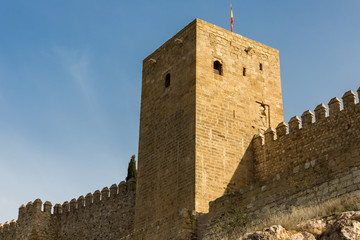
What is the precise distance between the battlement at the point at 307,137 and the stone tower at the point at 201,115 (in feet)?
1.70

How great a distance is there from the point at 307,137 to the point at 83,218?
992cm

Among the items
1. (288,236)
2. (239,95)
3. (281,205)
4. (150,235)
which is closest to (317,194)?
(281,205)

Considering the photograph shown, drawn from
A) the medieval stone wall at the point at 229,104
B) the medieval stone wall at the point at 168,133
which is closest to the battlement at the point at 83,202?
the medieval stone wall at the point at 168,133

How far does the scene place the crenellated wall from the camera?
20.8 metres

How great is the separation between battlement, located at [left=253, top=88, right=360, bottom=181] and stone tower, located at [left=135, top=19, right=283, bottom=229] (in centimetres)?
52

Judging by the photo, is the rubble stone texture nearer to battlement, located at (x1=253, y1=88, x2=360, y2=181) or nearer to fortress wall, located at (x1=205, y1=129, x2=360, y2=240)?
battlement, located at (x1=253, y1=88, x2=360, y2=181)

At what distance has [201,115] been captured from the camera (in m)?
16.5

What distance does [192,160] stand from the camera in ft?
52.1

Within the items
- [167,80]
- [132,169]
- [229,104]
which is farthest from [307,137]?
[132,169]

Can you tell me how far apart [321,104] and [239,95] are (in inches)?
103

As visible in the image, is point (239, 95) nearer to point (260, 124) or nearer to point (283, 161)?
point (260, 124)

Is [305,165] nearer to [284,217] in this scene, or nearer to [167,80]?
[284,217]

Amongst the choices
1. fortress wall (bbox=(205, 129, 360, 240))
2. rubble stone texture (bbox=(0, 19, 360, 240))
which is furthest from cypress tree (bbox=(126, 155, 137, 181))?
fortress wall (bbox=(205, 129, 360, 240))

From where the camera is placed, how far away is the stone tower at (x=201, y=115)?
16.1 metres
